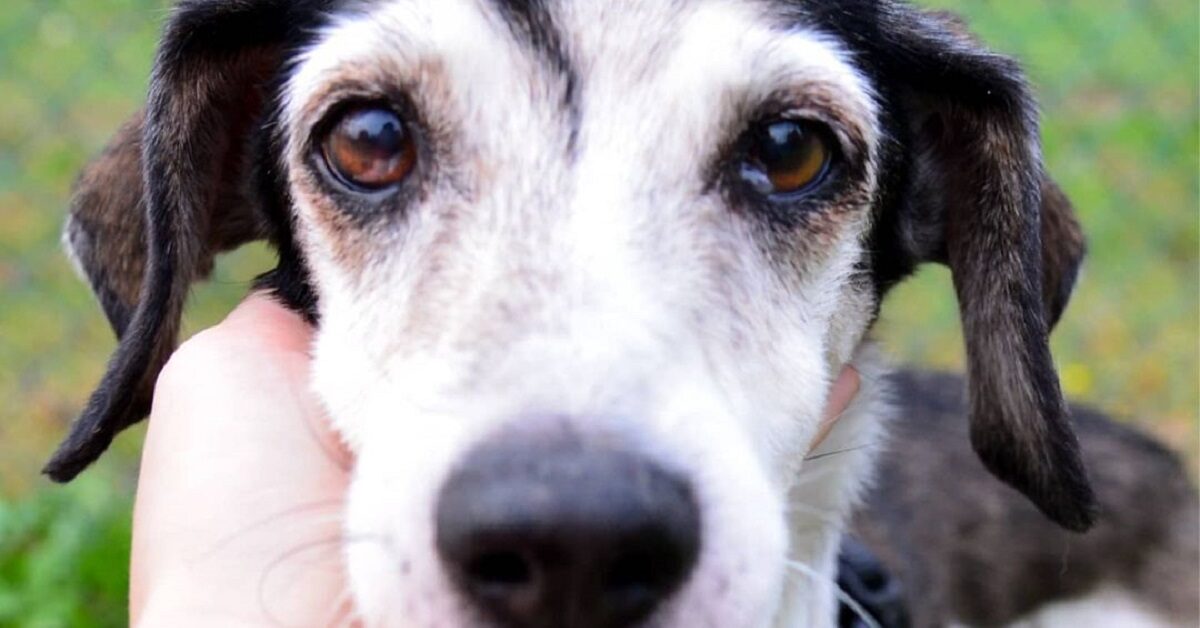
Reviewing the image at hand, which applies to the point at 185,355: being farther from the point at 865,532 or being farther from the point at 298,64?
the point at 865,532

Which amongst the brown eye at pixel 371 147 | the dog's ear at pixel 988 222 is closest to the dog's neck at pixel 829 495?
the dog's ear at pixel 988 222

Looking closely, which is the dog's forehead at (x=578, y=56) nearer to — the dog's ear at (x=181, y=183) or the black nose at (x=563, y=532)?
the dog's ear at (x=181, y=183)

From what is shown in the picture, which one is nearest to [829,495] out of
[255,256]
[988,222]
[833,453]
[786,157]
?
[833,453]

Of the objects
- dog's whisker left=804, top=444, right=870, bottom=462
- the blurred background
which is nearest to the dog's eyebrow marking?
dog's whisker left=804, top=444, right=870, bottom=462

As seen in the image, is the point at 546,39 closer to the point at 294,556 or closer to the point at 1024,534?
the point at 294,556

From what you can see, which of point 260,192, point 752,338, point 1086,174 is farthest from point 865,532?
point 1086,174

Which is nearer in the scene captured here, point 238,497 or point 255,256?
point 238,497
